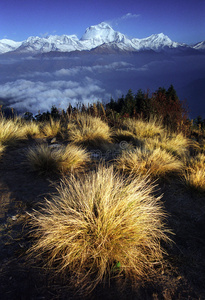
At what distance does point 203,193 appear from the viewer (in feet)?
10.4

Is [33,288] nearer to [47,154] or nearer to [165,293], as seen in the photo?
[165,293]

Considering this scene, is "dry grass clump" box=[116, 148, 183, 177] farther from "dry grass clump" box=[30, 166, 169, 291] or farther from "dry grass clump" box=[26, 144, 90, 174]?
"dry grass clump" box=[30, 166, 169, 291]

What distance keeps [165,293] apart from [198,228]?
114 centimetres

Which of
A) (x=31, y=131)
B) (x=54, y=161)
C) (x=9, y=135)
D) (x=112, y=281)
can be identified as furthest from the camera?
(x=31, y=131)

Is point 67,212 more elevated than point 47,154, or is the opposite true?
point 67,212

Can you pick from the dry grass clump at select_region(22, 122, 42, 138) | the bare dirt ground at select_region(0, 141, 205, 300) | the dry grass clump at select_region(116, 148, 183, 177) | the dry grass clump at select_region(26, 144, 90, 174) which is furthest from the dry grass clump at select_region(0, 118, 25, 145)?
the dry grass clump at select_region(116, 148, 183, 177)

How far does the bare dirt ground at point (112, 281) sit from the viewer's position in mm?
1424

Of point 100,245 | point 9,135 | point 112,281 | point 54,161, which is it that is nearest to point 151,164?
point 54,161

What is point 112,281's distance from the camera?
1535 mm

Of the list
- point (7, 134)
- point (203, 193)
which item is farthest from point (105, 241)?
point (7, 134)

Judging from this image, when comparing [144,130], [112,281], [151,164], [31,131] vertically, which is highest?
[112,281]

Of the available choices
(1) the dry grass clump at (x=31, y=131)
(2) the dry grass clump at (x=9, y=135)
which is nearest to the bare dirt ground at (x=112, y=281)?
(2) the dry grass clump at (x=9, y=135)

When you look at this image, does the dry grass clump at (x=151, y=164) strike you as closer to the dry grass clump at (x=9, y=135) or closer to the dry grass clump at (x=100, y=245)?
the dry grass clump at (x=100, y=245)

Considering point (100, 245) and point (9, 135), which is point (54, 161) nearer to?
point (100, 245)
